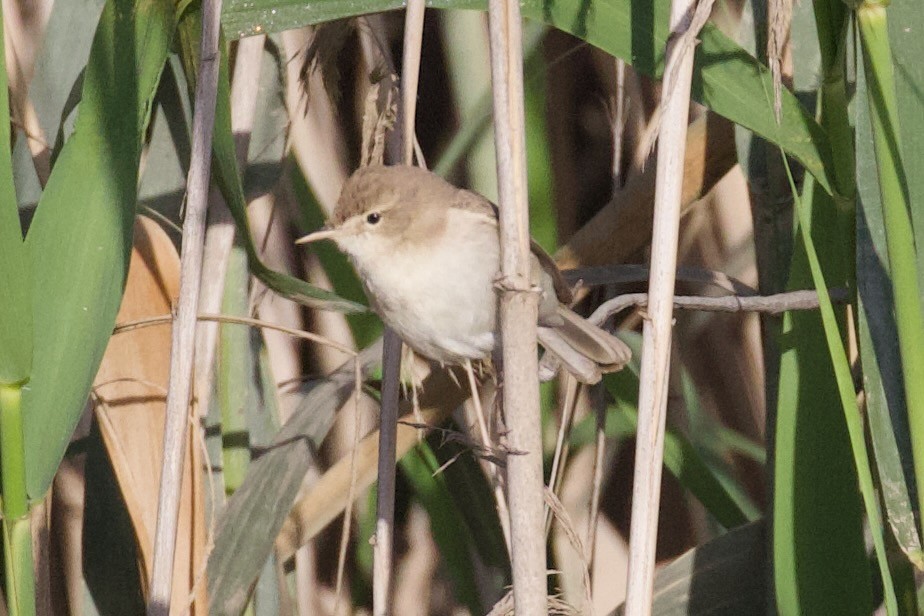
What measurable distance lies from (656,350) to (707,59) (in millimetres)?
358

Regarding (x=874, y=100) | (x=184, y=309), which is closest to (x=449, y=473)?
(x=184, y=309)

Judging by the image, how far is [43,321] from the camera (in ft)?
3.27

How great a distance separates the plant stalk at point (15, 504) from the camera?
3.14 ft

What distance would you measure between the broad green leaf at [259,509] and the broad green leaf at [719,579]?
581mm

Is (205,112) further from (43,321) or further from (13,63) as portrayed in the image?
(13,63)

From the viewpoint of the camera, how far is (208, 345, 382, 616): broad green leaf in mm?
1532

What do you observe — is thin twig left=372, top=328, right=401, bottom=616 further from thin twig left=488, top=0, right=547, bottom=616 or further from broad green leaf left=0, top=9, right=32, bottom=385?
broad green leaf left=0, top=9, right=32, bottom=385

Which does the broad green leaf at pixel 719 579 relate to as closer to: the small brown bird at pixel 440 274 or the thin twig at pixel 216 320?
the small brown bird at pixel 440 274

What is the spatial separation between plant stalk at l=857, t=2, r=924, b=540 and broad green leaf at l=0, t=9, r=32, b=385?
76 cm

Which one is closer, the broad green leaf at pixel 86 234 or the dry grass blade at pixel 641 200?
the broad green leaf at pixel 86 234

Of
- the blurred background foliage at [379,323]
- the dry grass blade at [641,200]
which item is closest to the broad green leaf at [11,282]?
the blurred background foliage at [379,323]

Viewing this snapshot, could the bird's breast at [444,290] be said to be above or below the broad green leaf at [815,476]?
above

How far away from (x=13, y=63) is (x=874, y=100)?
4.45ft

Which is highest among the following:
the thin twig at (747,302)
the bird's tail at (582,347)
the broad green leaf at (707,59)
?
the broad green leaf at (707,59)
